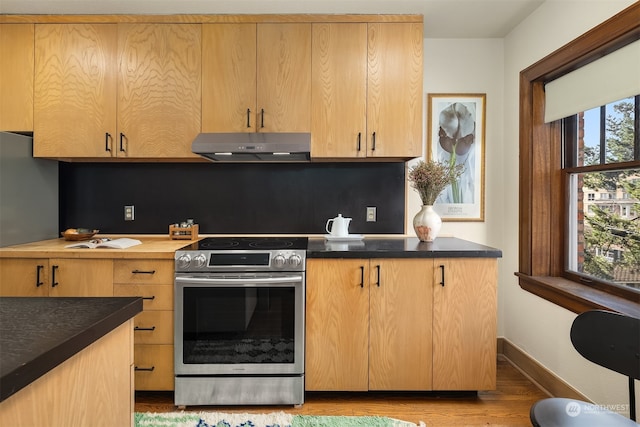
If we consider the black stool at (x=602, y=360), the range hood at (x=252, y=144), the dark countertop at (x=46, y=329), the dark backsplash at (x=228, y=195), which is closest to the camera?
the dark countertop at (x=46, y=329)

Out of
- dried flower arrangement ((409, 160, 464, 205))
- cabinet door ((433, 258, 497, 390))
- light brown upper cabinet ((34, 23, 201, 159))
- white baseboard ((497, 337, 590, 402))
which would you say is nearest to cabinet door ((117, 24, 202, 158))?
light brown upper cabinet ((34, 23, 201, 159))

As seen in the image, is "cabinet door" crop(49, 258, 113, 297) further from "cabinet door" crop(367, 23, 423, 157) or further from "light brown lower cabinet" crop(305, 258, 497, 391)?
"cabinet door" crop(367, 23, 423, 157)

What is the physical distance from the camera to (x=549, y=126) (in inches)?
95.4

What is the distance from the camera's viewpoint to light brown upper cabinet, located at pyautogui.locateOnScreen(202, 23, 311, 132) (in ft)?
7.95

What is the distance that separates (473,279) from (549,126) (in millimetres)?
1194

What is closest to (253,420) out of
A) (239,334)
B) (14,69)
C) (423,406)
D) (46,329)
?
(239,334)

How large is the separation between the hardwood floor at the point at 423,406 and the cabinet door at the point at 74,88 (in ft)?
5.66

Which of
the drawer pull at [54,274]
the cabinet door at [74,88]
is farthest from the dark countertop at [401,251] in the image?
the cabinet door at [74,88]

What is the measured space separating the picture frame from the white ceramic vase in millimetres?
469

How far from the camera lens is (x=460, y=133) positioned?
2826 millimetres

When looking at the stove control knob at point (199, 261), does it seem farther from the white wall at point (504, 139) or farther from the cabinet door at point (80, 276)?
the white wall at point (504, 139)

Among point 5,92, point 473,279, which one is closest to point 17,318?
point 473,279

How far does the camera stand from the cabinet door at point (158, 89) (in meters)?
2.43

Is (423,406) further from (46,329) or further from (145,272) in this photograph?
(46,329)
